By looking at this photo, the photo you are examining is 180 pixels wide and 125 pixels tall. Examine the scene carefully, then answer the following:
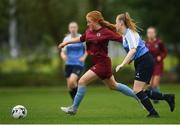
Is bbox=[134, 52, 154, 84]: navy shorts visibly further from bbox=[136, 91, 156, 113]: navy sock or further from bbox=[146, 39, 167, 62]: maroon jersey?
bbox=[146, 39, 167, 62]: maroon jersey

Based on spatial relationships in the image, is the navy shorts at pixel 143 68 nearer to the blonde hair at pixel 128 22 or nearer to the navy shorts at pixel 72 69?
the blonde hair at pixel 128 22

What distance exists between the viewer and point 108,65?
1548cm

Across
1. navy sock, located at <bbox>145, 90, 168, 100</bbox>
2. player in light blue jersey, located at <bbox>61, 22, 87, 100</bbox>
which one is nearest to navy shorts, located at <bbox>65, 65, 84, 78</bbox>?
player in light blue jersey, located at <bbox>61, 22, 87, 100</bbox>

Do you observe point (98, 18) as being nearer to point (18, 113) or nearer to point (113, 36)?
point (113, 36)

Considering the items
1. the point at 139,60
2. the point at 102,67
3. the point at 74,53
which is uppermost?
the point at 139,60

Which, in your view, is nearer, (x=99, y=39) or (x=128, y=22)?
(x=128, y=22)

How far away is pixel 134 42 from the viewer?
14.3 meters

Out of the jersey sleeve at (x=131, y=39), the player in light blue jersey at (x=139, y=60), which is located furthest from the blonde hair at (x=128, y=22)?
the jersey sleeve at (x=131, y=39)

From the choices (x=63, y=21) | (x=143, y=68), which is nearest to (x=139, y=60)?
(x=143, y=68)

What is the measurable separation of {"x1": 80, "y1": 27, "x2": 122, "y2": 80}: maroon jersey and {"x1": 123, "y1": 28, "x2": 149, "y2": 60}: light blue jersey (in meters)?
0.61

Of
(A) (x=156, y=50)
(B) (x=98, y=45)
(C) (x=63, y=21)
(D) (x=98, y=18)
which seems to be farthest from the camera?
(C) (x=63, y=21)

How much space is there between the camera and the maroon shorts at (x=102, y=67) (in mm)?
15359

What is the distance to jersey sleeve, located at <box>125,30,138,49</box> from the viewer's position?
1429 centimetres

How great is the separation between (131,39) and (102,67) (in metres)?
1.33
